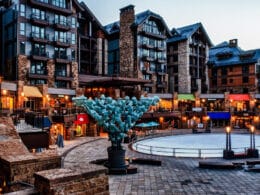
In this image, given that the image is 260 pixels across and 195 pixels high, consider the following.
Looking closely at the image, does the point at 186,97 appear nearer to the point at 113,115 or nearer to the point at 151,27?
the point at 151,27

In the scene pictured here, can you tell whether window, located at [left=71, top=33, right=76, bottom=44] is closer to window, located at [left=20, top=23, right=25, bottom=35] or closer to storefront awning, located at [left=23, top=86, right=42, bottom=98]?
window, located at [left=20, top=23, right=25, bottom=35]

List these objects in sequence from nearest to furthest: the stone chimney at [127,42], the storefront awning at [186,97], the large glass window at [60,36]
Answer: the large glass window at [60,36] → the stone chimney at [127,42] → the storefront awning at [186,97]

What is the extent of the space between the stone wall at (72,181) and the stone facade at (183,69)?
57564 mm

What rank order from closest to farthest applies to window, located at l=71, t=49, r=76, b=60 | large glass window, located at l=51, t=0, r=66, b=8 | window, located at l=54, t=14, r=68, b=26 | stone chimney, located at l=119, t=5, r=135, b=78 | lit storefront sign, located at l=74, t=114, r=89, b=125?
lit storefront sign, located at l=74, t=114, r=89, b=125, large glass window, located at l=51, t=0, r=66, b=8, window, located at l=54, t=14, r=68, b=26, window, located at l=71, t=49, r=76, b=60, stone chimney, located at l=119, t=5, r=135, b=78

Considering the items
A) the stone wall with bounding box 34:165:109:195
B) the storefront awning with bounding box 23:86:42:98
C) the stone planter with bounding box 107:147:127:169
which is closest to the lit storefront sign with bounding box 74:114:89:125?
the storefront awning with bounding box 23:86:42:98

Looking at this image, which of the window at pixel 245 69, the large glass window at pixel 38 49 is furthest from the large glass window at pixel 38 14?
the window at pixel 245 69

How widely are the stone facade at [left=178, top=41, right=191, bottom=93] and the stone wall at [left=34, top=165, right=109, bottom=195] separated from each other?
57.6m

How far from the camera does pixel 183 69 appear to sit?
62.9m

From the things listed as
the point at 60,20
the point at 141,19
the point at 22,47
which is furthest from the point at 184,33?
the point at 22,47

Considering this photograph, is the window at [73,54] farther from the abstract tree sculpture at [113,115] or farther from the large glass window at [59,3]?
the abstract tree sculpture at [113,115]

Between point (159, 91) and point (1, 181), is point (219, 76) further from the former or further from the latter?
point (1, 181)

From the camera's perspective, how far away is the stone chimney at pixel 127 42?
185 ft

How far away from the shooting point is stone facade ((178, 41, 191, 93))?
203ft

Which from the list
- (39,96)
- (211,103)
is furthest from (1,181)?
(211,103)
